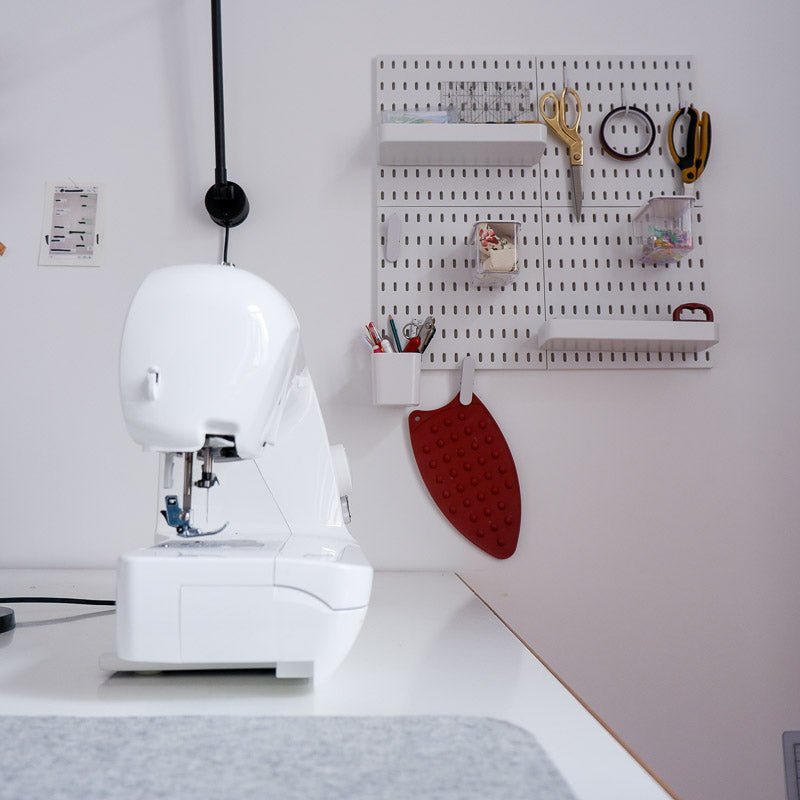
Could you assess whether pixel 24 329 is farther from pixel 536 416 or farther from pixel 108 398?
pixel 536 416

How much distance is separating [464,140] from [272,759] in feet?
3.96

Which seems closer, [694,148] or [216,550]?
[216,550]

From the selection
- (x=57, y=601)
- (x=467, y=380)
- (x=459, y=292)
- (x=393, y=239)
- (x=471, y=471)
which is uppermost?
(x=393, y=239)

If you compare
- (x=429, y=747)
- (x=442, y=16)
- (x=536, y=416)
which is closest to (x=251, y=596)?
(x=429, y=747)

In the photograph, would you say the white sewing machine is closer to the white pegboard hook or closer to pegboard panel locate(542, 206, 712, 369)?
the white pegboard hook

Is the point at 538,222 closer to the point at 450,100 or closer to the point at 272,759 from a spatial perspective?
the point at 450,100

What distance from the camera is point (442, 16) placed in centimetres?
160

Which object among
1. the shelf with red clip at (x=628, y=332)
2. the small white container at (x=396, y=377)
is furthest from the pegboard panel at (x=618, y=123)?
the small white container at (x=396, y=377)

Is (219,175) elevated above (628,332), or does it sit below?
above

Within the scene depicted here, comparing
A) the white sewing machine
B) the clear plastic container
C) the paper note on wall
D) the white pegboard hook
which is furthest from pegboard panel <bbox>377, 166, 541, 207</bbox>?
the white sewing machine

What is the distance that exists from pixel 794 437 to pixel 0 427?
1666 mm

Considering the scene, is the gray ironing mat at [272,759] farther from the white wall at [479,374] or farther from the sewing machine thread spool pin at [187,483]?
the white wall at [479,374]

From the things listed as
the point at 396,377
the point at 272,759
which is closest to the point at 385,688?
the point at 272,759

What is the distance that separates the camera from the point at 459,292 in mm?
1520
